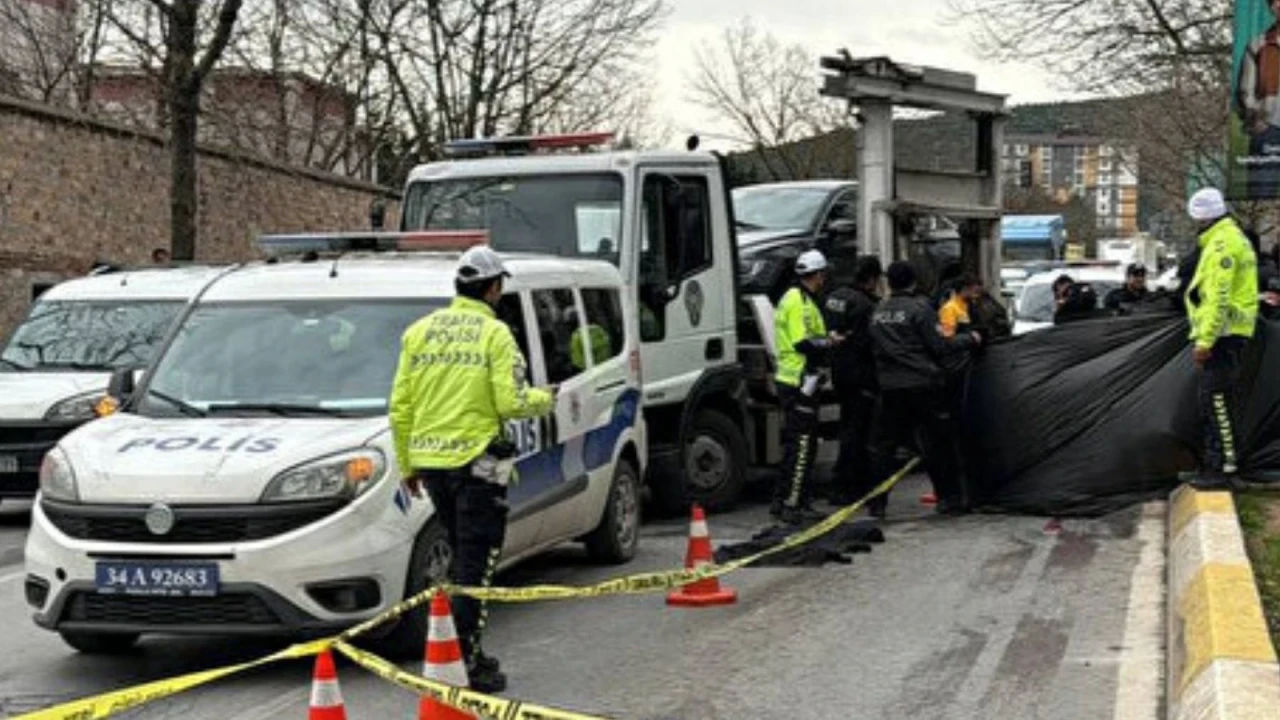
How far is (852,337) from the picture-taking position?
1123cm

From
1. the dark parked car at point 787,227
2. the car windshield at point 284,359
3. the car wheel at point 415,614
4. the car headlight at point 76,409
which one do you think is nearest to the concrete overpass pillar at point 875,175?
the dark parked car at point 787,227

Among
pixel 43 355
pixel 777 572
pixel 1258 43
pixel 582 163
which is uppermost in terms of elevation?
pixel 1258 43

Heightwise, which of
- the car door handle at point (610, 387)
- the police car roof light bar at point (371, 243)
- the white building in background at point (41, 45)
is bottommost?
the car door handle at point (610, 387)

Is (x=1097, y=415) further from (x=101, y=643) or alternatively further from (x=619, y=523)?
(x=101, y=643)

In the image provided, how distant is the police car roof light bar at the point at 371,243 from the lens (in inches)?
348

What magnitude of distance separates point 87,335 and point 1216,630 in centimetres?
945

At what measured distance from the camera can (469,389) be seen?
250 inches

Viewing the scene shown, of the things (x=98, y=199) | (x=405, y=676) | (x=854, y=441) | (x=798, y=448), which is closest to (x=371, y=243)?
(x=798, y=448)

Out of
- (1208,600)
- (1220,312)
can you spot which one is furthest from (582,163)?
(1208,600)

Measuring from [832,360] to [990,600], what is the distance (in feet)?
11.0

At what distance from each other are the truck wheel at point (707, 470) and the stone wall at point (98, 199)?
11.4 metres

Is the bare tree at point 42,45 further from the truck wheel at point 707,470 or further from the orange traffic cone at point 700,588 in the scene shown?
the orange traffic cone at point 700,588

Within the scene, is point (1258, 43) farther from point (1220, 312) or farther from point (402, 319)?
point (402, 319)

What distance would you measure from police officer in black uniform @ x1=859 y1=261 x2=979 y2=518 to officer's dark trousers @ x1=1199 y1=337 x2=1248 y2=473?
1641mm
